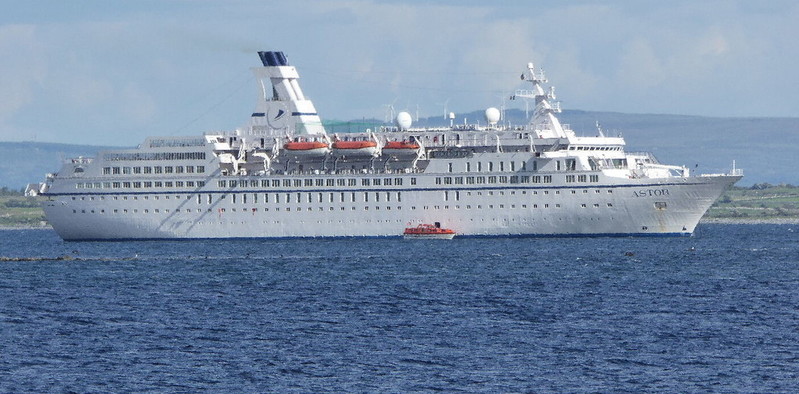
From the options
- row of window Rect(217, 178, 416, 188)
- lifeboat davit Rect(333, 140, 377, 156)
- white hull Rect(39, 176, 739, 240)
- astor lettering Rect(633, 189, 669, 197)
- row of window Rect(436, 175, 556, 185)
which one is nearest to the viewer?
astor lettering Rect(633, 189, 669, 197)

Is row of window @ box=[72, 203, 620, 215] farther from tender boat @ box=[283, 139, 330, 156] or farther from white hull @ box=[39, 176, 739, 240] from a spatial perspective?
tender boat @ box=[283, 139, 330, 156]

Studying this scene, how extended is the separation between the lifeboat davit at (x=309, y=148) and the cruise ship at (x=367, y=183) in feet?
0.33

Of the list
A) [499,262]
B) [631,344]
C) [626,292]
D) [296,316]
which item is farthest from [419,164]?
[631,344]

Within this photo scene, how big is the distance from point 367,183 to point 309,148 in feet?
18.8

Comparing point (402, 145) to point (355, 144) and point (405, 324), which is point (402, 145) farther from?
point (405, 324)

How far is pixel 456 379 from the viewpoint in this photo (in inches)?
1714

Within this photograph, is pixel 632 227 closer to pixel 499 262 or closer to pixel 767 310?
pixel 499 262

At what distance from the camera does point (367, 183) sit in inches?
4528

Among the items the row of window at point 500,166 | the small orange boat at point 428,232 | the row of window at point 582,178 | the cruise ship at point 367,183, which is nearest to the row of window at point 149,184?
the cruise ship at point 367,183

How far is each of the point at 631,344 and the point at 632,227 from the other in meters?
62.4

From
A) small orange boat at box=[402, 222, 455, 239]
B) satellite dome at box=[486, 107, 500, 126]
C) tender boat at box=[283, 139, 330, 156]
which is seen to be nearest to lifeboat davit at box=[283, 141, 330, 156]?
tender boat at box=[283, 139, 330, 156]

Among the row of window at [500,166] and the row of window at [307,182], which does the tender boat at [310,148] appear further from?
the row of window at [500,166]

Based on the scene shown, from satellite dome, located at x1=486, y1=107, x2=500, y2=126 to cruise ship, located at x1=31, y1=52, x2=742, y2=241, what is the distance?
127mm

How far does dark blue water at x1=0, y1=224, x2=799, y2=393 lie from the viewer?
143 ft
